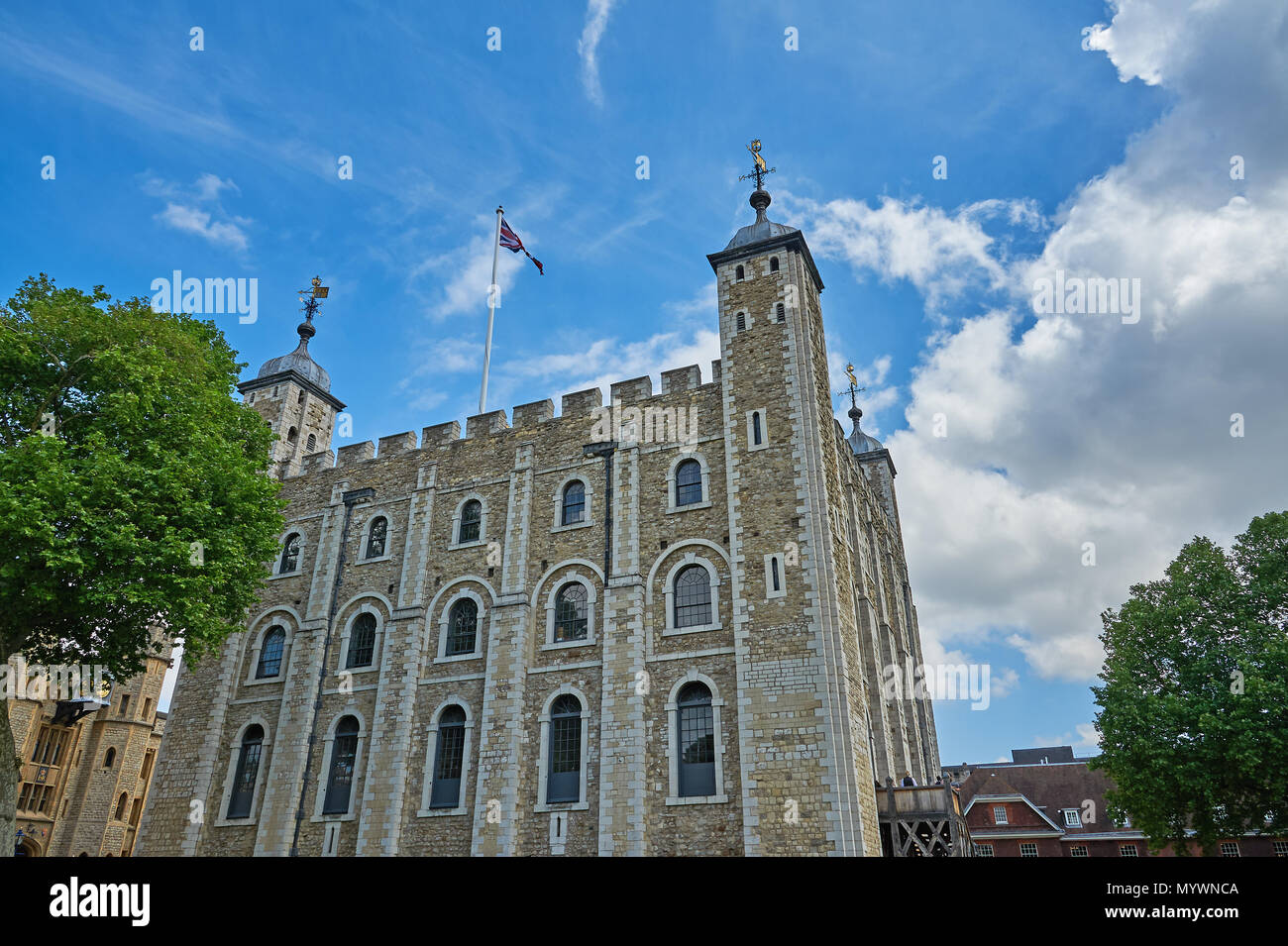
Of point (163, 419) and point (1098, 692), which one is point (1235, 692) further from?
point (163, 419)

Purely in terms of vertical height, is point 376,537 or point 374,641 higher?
point 376,537

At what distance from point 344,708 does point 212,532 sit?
992 cm

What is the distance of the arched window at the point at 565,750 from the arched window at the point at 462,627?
3972 mm

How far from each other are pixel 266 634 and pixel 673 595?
1648 cm

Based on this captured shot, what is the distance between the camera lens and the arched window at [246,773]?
27281 mm

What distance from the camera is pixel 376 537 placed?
30125mm

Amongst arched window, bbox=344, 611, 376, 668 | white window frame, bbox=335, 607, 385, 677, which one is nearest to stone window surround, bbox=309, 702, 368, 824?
white window frame, bbox=335, 607, 385, 677

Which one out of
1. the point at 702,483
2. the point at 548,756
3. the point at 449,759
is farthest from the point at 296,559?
the point at 702,483

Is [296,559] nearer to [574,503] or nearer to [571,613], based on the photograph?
[574,503]

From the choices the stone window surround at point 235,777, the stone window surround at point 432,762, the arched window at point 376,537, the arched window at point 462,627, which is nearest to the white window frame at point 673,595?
the arched window at point 462,627

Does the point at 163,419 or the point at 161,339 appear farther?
the point at 161,339

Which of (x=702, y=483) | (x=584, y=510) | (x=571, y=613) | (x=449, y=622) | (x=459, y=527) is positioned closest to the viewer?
(x=702, y=483)
